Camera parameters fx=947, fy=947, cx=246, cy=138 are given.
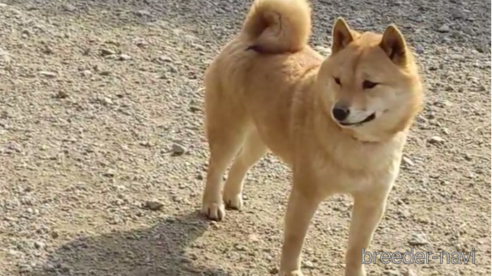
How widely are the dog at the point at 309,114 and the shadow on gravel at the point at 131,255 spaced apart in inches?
11.8

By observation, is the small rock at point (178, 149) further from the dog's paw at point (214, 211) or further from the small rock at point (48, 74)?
the small rock at point (48, 74)

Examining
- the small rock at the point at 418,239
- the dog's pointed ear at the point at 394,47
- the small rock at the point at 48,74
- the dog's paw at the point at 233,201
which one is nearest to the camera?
the dog's pointed ear at the point at 394,47

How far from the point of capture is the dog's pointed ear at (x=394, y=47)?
3699 millimetres

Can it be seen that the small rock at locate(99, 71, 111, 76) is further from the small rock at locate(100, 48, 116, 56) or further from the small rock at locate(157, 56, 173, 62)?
the small rock at locate(157, 56, 173, 62)

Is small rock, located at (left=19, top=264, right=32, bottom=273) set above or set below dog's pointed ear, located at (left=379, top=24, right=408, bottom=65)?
below

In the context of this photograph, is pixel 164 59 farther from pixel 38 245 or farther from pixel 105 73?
pixel 38 245

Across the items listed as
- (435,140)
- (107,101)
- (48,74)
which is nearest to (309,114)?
(435,140)

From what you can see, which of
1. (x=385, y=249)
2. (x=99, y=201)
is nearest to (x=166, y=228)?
(x=99, y=201)

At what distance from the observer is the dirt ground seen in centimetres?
436

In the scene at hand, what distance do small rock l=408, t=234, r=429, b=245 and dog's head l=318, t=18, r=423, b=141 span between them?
0.99 meters

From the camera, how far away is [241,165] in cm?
466

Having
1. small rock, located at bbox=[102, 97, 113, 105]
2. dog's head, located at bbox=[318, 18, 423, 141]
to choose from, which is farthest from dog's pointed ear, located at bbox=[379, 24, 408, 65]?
small rock, located at bbox=[102, 97, 113, 105]

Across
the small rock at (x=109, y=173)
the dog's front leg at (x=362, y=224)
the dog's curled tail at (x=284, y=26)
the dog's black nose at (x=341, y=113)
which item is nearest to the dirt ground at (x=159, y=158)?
the small rock at (x=109, y=173)

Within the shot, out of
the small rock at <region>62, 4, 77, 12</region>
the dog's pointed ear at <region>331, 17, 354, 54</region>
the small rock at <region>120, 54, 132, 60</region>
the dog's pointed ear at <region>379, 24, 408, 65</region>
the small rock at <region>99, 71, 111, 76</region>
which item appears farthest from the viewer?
the small rock at <region>62, 4, 77, 12</region>
